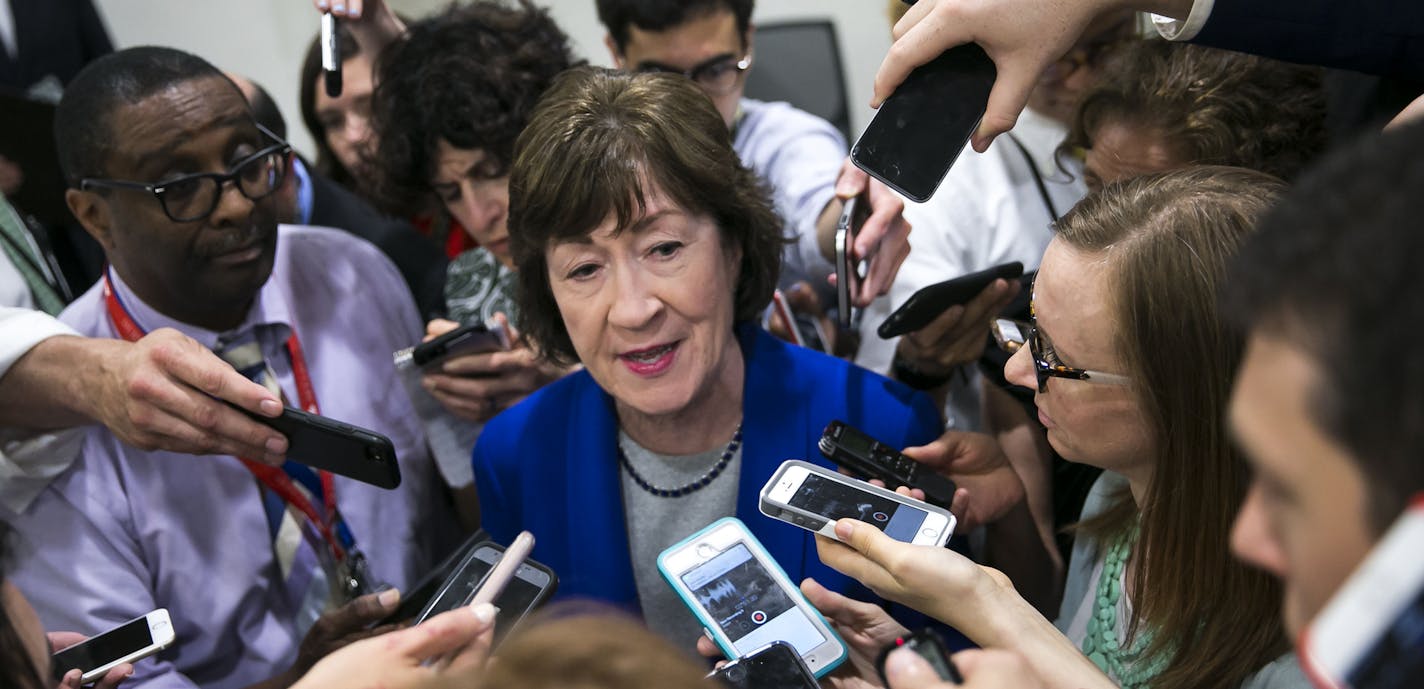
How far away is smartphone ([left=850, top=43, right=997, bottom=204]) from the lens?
4.30 feet

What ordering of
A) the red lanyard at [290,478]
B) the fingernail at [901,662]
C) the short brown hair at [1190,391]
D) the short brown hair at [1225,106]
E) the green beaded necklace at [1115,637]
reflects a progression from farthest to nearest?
1. the red lanyard at [290,478]
2. the short brown hair at [1225,106]
3. the green beaded necklace at [1115,637]
4. the short brown hair at [1190,391]
5. the fingernail at [901,662]

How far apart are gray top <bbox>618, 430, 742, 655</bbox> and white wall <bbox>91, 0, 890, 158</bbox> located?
2473mm

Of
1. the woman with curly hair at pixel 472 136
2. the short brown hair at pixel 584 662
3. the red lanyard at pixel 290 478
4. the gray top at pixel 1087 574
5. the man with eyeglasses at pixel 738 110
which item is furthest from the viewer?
the man with eyeglasses at pixel 738 110

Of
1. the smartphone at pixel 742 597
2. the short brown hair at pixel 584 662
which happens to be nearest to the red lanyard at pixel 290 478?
the smartphone at pixel 742 597

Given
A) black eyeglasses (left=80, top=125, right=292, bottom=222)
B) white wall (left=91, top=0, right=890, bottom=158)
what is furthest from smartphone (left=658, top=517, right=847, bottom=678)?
white wall (left=91, top=0, right=890, bottom=158)

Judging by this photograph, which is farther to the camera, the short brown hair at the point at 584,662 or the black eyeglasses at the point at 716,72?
the black eyeglasses at the point at 716,72

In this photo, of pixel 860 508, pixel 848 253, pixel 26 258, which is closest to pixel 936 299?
pixel 848 253

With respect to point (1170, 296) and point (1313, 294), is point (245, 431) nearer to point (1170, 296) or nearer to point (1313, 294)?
point (1170, 296)

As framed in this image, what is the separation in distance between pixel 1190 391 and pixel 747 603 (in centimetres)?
56

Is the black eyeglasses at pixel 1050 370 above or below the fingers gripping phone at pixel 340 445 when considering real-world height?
above

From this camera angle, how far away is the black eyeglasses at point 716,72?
7.03 feet

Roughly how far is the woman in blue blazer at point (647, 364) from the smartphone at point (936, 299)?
0.32ft

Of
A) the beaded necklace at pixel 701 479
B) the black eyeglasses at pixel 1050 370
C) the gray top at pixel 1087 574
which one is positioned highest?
the black eyeglasses at pixel 1050 370

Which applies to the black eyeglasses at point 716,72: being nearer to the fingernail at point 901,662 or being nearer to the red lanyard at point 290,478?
the red lanyard at point 290,478
